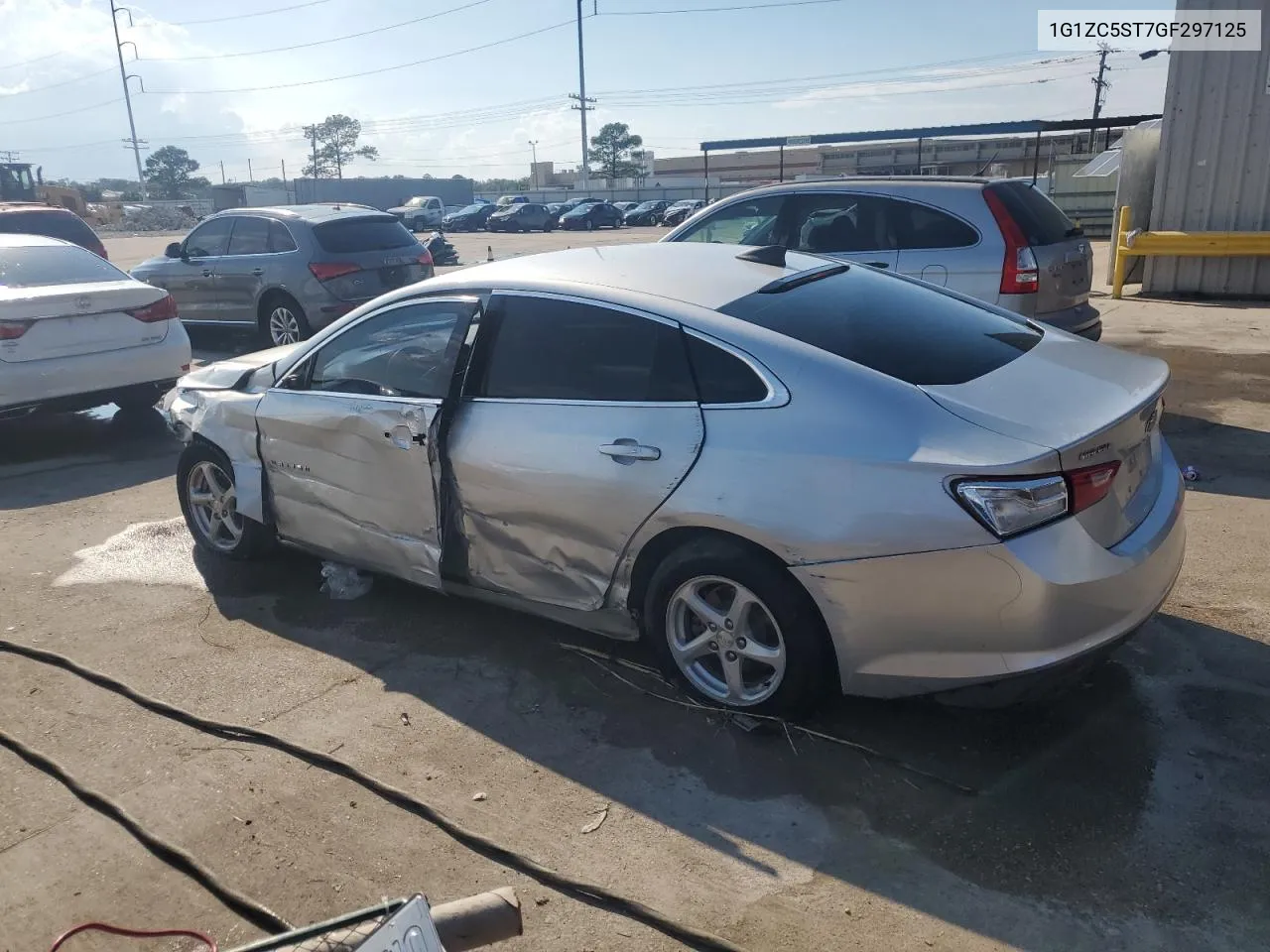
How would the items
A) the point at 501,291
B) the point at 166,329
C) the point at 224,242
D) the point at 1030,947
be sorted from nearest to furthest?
the point at 1030,947 → the point at 501,291 → the point at 166,329 → the point at 224,242

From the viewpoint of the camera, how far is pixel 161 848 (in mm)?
3023

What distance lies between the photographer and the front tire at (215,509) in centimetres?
506

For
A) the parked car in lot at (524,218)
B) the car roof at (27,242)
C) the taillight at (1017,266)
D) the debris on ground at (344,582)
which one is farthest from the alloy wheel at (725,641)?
the parked car in lot at (524,218)

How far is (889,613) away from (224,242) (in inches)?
411

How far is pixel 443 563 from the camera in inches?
162

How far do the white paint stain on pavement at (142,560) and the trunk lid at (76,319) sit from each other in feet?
7.19

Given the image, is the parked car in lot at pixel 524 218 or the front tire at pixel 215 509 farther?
the parked car in lot at pixel 524 218

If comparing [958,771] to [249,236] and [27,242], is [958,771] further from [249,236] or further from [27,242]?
[249,236]

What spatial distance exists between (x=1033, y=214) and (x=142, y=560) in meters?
6.22

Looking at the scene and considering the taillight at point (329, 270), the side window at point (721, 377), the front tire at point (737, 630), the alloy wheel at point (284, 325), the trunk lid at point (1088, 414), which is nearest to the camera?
the trunk lid at point (1088, 414)

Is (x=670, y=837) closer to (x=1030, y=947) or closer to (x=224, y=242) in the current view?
(x=1030, y=947)

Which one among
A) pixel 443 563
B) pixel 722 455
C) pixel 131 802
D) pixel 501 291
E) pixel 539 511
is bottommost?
pixel 131 802

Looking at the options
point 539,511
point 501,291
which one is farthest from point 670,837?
point 501,291

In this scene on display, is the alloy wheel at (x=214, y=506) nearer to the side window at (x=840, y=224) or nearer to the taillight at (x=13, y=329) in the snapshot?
the taillight at (x=13, y=329)
